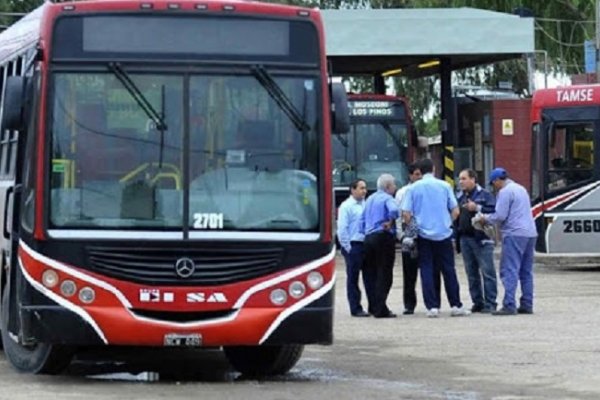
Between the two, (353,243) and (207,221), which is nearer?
(207,221)

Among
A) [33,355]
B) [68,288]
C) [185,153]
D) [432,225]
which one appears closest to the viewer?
[68,288]

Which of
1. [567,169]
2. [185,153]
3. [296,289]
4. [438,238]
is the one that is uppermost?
[185,153]

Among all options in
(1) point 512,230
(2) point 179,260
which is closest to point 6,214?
(2) point 179,260

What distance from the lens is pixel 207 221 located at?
558 inches

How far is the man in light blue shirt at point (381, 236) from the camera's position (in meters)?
21.3

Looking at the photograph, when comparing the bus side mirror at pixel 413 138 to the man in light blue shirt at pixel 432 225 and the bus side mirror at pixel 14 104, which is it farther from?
the bus side mirror at pixel 14 104

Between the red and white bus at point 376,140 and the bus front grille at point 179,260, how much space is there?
2427cm

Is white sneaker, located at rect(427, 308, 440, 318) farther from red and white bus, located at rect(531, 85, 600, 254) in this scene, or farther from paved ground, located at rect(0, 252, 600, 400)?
red and white bus, located at rect(531, 85, 600, 254)

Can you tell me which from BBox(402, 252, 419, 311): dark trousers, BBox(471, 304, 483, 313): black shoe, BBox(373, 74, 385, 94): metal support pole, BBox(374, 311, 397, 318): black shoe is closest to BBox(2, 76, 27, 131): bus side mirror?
BBox(402, 252, 419, 311): dark trousers

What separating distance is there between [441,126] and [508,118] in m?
1.68

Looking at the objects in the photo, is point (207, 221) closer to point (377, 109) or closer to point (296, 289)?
point (296, 289)

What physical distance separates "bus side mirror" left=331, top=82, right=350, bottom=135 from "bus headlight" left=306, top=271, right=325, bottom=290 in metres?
1.22

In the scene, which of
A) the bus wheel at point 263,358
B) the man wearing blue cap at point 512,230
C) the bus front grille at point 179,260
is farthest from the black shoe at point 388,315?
the bus front grille at point 179,260

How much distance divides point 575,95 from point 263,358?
17577 mm
